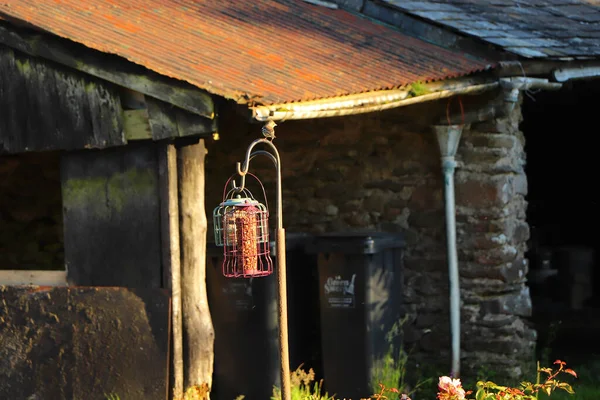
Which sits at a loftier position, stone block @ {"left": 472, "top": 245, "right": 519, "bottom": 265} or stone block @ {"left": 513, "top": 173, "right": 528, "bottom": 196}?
stone block @ {"left": 513, "top": 173, "right": 528, "bottom": 196}

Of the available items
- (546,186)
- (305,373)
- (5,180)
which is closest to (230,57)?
(305,373)

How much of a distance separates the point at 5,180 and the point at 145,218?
3586 millimetres

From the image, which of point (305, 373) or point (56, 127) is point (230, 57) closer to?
point (56, 127)

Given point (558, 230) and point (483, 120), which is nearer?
point (483, 120)

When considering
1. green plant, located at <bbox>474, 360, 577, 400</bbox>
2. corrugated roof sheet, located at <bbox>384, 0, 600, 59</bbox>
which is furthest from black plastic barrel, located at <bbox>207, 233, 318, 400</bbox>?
corrugated roof sheet, located at <bbox>384, 0, 600, 59</bbox>

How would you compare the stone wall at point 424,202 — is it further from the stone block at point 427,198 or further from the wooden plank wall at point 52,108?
the wooden plank wall at point 52,108

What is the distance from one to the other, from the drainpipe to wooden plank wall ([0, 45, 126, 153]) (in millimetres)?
2584

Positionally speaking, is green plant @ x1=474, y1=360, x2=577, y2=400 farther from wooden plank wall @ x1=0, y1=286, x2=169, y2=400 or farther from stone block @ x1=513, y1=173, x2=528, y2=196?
stone block @ x1=513, y1=173, x2=528, y2=196

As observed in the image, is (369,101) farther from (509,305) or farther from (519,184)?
(509,305)

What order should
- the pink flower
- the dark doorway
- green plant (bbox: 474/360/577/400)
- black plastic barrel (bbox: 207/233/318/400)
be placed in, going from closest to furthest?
the pink flower → green plant (bbox: 474/360/577/400) → black plastic barrel (bbox: 207/233/318/400) → the dark doorway

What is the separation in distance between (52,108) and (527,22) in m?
4.10

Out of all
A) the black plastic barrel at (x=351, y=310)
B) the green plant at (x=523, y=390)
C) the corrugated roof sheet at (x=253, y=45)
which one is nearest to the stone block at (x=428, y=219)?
the black plastic barrel at (x=351, y=310)

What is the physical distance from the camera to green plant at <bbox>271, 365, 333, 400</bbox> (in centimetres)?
682

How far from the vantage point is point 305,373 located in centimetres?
734
